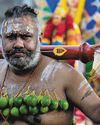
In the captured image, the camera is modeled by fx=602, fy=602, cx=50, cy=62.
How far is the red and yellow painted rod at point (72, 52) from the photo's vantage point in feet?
13.8

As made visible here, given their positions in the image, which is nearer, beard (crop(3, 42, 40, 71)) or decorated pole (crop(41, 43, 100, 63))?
beard (crop(3, 42, 40, 71))

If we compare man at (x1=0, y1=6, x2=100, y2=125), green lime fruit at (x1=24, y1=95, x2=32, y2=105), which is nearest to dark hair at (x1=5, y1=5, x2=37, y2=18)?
man at (x1=0, y1=6, x2=100, y2=125)

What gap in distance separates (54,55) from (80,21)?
394 centimetres

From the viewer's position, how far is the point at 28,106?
4.02 meters

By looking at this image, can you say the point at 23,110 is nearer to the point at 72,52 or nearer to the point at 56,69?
the point at 56,69

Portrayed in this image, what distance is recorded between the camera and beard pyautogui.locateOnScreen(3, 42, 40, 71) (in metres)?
3.98

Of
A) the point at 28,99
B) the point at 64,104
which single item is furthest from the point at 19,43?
the point at 64,104

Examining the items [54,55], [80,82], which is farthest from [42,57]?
[80,82]

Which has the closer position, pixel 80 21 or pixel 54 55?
pixel 54 55

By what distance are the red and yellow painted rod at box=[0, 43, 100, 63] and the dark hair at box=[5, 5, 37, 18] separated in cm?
30

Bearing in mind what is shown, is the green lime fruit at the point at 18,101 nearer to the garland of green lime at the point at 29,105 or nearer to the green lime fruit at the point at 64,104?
the garland of green lime at the point at 29,105

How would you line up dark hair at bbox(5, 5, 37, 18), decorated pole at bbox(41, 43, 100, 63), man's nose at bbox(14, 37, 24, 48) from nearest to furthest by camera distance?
man's nose at bbox(14, 37, 24, 48)
dark hair at bbox(5, 5, 37, 18)
decorated pole at bbox(41, 43, 100, 63)

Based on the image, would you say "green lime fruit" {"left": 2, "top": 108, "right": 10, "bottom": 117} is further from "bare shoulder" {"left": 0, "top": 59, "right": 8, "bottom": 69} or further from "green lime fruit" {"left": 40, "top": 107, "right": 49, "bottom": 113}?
"bare shoulder" {"left": 0, "top": 59, "right": 8, "bottom": 69}

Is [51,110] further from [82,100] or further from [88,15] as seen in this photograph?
[88,15]
